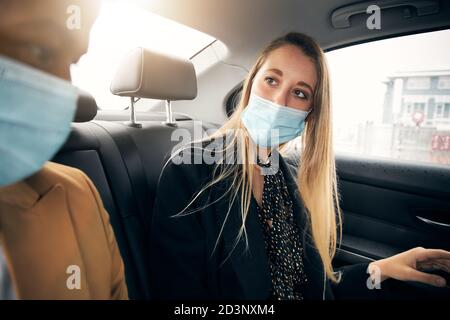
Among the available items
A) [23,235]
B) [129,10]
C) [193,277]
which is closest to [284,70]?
[129,10]

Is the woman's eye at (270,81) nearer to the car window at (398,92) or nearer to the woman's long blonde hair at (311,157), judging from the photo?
the woman's long blonde hair at (311,157)

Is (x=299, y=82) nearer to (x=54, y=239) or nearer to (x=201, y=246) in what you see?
(x=201, y=246)

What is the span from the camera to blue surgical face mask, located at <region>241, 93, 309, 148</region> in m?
0.91

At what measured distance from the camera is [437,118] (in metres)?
1.22

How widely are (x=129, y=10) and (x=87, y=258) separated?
706mm

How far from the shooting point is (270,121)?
0.90m

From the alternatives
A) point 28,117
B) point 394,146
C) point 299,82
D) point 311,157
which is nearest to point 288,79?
point 299,82

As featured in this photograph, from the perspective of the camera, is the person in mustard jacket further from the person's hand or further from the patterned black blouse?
the person's hand

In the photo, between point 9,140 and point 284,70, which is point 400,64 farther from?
point 9,140

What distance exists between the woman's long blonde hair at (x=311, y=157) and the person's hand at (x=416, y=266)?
175mm

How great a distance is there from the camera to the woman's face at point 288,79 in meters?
0.92

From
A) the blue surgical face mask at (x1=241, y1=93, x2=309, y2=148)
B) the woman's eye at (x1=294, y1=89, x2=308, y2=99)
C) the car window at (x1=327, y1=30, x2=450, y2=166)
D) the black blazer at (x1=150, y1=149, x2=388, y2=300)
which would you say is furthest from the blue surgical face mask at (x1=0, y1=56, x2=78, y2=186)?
the car window at (x1=327, y1=30, x2=450, y2=166)

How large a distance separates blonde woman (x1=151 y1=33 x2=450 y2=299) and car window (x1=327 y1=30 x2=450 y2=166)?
0.21 metres

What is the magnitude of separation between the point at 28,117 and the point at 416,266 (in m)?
1.21
